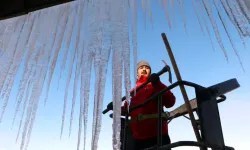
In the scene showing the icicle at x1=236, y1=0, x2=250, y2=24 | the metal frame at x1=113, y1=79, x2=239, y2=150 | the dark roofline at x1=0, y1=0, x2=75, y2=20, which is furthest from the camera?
the metal frame at x1=113, y1=79, x2=239, y2=150

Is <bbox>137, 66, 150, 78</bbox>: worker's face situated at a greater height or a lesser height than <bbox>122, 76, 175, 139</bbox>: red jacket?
greater

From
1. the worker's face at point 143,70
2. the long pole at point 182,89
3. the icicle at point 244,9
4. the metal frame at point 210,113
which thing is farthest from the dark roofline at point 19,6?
the long pole at point 182,89

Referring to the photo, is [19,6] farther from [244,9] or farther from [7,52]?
[244,9]

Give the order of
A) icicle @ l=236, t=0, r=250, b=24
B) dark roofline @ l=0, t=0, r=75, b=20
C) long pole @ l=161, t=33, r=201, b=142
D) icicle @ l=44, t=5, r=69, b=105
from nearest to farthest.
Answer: icicle @ l=236, t=0, r=250, b=24 → dark roofline @ l=0, t=0, r=75, b=20 → icicle @ l=44, t=5, r=69, b=105 → long pole @ l=161, t=33, r=201, b=142

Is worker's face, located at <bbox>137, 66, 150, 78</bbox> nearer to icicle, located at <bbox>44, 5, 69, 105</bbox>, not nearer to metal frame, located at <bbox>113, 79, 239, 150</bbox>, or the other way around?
metal frame, located at <bbox>113, 79, 239, 150</bbox>

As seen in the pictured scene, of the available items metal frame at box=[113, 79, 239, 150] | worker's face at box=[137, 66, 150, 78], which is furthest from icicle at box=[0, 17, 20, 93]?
worker's face at box=[137, 66, 150, 78]

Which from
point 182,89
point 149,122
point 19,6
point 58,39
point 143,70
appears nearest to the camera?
point 19,6

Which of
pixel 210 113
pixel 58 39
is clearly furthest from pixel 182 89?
pixel 58 39

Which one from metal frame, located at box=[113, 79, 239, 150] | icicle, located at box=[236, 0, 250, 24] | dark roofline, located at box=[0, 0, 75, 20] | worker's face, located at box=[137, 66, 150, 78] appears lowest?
metal frame, located at box=[113, 79, 239, 150]

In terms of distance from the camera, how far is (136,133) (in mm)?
3627

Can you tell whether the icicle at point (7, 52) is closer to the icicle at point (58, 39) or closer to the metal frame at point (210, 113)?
the icicle at point (58, 39)

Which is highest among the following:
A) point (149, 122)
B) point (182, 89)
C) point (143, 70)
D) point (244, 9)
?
point (143, 70)

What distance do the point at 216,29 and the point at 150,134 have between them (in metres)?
2.06

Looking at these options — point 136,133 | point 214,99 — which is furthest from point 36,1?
point 136,133
